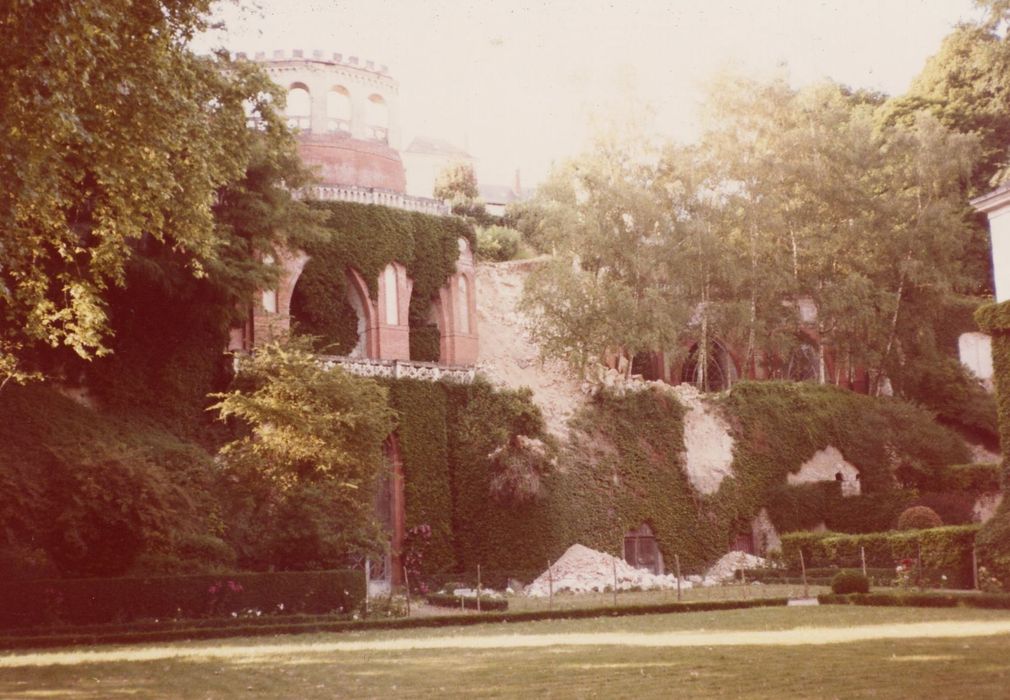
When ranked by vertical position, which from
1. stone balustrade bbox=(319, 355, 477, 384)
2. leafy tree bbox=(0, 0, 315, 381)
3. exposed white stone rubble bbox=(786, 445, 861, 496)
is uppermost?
leafy tree bbox=(0, 0, 315, 381)

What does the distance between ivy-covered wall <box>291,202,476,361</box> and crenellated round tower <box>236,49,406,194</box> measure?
6.38 feet

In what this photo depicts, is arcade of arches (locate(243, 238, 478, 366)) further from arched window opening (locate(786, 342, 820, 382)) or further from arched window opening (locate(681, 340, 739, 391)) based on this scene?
arched window opening (locate(786, 342, 820, 382))

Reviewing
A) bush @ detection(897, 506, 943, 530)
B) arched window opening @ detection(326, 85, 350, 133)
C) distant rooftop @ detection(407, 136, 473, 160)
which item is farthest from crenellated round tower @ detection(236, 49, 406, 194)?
distant rooftop @ detection(407, 136, 473, 160)

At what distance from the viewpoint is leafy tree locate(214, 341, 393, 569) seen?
26703mm

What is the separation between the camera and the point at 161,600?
23.2 m

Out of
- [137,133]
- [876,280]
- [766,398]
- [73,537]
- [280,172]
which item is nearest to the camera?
[137,133]

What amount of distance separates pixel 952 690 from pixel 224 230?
77.7 ft

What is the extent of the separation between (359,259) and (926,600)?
22234 millimetres

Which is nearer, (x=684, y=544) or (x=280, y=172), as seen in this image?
(x=280, y=172)

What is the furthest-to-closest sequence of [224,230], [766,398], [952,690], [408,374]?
1. [766,398]
2. [408,374]
3. [224,230]
4. [952,690]

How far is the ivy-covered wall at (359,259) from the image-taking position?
3862 centimetres

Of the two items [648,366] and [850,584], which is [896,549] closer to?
[850,584]

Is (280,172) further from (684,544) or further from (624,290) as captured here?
(684,544)

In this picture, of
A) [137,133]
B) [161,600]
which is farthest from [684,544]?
[137,133]
